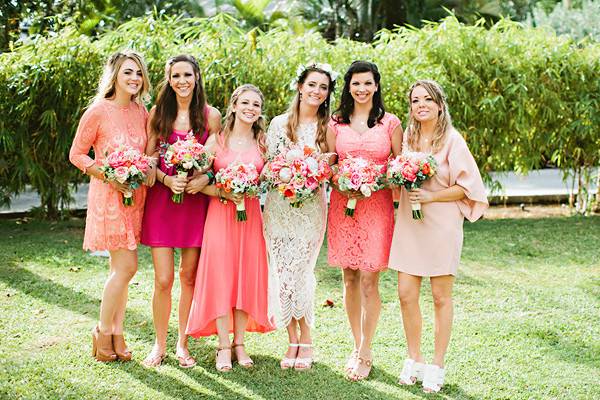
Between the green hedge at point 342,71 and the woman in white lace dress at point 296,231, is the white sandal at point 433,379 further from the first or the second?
the green hedge at point 342,71

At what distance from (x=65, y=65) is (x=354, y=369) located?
544cm

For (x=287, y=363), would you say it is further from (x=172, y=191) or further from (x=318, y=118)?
(x=318, y=118)

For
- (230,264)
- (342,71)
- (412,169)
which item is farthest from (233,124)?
(342,71)

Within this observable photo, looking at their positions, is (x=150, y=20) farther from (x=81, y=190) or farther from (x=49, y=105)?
(x=81, y=190)

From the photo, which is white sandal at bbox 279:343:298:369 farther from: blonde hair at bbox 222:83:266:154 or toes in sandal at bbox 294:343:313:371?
blonde hair at bbox 222:83:266:154

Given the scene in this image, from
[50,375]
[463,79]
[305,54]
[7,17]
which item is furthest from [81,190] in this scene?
[50,375]

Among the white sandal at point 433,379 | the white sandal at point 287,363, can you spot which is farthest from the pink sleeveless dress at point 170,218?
the white sandal at point 433,379

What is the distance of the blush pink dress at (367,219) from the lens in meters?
4.21

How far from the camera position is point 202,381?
4.12m

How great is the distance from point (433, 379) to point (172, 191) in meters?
1.86

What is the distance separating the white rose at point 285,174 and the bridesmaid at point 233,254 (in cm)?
30

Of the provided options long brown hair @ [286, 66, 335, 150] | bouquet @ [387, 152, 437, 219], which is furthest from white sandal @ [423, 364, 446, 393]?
long brown hair @ [286, 66, 335, 150]

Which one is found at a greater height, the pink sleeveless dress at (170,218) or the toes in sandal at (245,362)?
the pink sleeveless dress at (170,218)

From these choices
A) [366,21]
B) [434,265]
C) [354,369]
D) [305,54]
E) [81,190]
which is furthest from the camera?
[366,21]
